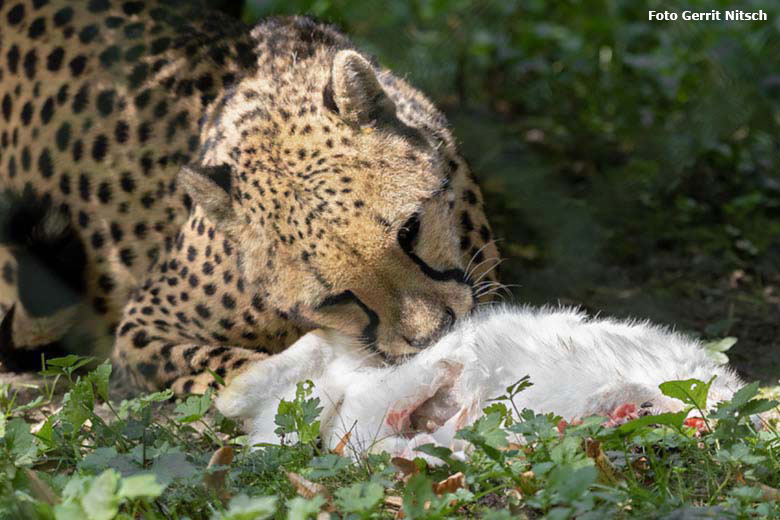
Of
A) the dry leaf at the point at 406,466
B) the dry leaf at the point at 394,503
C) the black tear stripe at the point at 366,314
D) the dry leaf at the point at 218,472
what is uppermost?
the black tear stripe at the point at 366,314

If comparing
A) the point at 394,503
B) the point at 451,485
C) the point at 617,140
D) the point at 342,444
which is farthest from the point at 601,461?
the point at 617,140

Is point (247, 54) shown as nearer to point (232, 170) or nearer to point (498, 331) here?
point (232, 170)

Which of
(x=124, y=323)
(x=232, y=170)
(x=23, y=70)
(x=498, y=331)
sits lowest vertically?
(x=124, y=323)

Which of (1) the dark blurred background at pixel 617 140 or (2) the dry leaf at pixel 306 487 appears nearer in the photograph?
(2) the dry leaf at pixel 306 487

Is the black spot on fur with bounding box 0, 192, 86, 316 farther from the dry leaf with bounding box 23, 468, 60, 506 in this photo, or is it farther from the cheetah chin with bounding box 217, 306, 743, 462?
the dry leaf with bounding box 23, 468, 60, 506

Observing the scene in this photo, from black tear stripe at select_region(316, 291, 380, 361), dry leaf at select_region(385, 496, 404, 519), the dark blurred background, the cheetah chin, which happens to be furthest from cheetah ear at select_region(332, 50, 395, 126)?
dry leaf at select_region(385, 496, 404, 519)

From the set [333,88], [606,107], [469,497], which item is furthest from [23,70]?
[606,107]

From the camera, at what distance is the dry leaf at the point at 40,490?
1952 mm

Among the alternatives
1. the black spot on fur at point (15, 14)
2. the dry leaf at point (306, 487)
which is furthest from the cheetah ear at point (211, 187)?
the black spot on fur at point (15, 14)

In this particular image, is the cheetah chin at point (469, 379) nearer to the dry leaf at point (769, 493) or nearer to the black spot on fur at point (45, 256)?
the dry leaf at point (769, 493)

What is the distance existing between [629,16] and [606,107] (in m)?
0.77

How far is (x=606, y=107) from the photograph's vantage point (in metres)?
5.38

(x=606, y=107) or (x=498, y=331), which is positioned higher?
(x=606, y=107)

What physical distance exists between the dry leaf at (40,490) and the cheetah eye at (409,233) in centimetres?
105
